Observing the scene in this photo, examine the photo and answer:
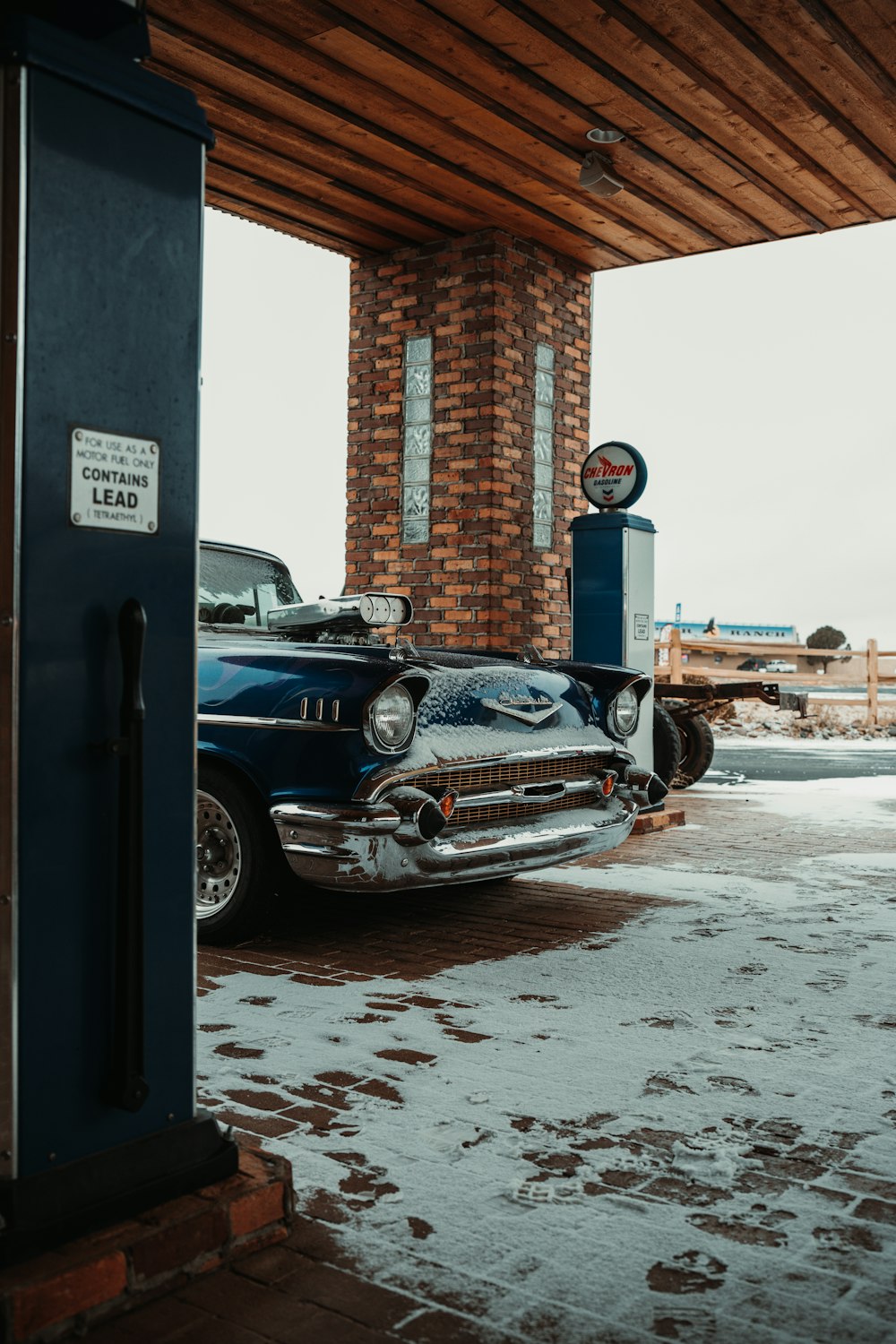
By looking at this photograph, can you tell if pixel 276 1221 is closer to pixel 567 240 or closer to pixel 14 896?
pixel 14 896

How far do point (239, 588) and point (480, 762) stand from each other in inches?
66.2

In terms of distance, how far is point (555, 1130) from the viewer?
2.74m

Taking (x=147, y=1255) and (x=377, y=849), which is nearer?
(x=147, y=1255)

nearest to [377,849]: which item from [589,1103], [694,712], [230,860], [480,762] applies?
[480,762]

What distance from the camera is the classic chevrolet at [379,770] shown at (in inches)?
168

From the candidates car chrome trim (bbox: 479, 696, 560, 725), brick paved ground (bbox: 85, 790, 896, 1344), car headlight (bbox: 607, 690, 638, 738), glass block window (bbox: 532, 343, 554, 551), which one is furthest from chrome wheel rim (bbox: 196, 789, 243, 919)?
glass block window (bbox: 532, 343, 554, 551)

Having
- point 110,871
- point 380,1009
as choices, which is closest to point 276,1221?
point 110,871

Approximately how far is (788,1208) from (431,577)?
720 centimetres

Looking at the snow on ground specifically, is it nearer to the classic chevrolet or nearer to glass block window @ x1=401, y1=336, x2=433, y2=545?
glass block window @ x1=401, y1=336, x2=433, y2=545

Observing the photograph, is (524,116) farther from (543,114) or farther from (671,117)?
(671,117)

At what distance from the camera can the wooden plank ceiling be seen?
6152 millimetres

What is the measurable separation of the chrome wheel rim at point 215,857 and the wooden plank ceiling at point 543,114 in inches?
157

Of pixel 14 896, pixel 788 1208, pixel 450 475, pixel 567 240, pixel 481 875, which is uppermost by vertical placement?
pixel 567 240

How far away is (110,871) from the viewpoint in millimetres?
2049
